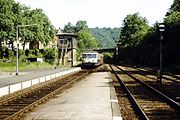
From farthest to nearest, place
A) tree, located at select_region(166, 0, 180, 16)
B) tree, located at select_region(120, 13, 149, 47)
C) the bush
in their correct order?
tree, located at select_region(120, 13, 149, 47)
tree, located at select_region(166, 0, 180, 16)
the bush

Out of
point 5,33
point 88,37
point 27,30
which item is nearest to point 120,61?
point 88,37

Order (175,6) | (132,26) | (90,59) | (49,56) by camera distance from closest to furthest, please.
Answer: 1. (90,59)
2. (49,56)
3. (175,6)
4. (132,26)

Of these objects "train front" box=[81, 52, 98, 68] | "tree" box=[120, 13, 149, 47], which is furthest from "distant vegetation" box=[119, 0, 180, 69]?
"train front" box=[81, 52, 98, 68]

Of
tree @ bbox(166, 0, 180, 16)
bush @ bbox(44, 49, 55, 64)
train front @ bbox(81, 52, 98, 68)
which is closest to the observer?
train front @ bbox(81, 52, 98, 68)

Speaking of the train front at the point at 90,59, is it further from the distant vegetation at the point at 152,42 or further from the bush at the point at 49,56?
the bush at the point at 49,56

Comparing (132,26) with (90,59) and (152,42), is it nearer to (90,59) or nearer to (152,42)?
(152,42)

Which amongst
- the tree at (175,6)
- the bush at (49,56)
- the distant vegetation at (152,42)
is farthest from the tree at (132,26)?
the bush at (49,56)

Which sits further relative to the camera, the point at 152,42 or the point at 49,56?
the point at 49,56

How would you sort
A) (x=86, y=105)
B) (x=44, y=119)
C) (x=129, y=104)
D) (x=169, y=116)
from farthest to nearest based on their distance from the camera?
(x=129, y=104)
(x=86, y=105)
(x=169, y=116)
(x=44, y=119)

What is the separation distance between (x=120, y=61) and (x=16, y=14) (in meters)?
67.2

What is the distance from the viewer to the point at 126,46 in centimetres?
13625

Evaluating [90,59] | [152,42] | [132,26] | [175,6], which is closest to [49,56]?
[152,42]

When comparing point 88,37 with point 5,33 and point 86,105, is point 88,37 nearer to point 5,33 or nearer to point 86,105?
point 5,33

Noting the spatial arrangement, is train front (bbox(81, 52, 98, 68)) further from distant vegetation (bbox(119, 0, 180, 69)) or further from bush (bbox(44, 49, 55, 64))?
bush (bbox(44, 49, 55, 64))
